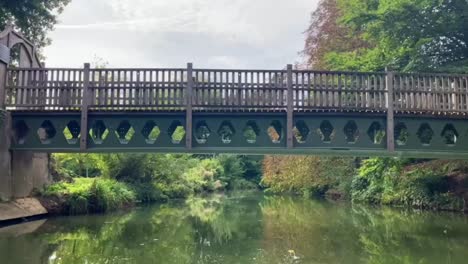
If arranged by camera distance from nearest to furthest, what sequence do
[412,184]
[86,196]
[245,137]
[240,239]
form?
1. [240,239]
2. [245,137]
3. [86,196]
4. [412,184]

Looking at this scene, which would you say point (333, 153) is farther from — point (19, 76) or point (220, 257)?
point (19, 76)

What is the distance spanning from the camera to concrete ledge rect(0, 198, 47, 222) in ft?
45.0

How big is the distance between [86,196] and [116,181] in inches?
206

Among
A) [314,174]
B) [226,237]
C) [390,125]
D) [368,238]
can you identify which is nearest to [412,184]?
[390,125]

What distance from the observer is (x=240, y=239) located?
12086 mm

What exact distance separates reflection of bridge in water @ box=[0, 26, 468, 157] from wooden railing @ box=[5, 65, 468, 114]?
3cm

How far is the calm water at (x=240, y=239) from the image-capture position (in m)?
9.48

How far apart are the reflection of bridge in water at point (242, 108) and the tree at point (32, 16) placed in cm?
699

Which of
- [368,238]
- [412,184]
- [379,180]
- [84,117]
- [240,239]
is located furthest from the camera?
[379,180]

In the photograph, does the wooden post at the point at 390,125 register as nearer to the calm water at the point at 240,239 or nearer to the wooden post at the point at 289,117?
the calm water at the point at 240,239

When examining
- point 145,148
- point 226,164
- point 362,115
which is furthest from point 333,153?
point 226,164

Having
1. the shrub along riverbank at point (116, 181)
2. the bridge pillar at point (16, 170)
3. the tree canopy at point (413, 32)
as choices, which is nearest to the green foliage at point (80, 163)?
the shrub along riverbank at point (116, 181)

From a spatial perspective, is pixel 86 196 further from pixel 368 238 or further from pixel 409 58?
pixel 409 58

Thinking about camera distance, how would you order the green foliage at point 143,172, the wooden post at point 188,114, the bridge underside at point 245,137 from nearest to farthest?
the wooden post at point 188,114 → the bridge underside at point 245,137 → the green foliage at point 143,172
